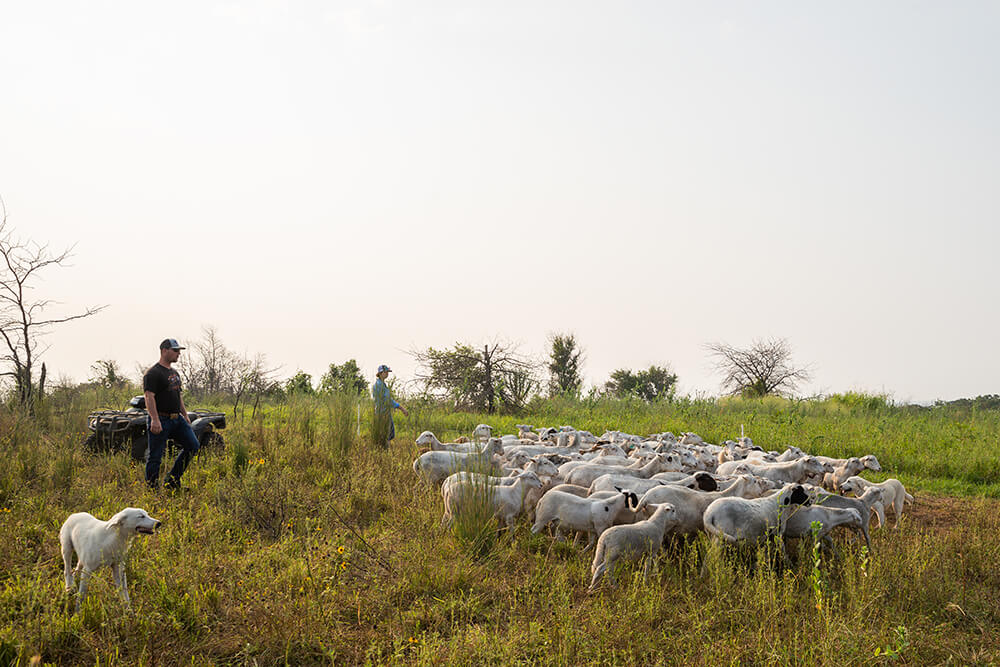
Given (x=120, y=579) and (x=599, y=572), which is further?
(x=599, y=572)

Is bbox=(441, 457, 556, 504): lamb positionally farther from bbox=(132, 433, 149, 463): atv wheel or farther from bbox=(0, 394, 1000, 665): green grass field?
bbox=(132, 433, 149, 463): atv wheel

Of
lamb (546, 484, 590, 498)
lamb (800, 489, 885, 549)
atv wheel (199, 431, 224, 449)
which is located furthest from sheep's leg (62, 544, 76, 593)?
atv wheel (199, 431, 224, 449)

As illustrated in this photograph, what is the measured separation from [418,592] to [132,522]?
2370 mm

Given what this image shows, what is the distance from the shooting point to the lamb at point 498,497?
7.07 metres

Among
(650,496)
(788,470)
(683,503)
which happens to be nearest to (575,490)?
(650,496)

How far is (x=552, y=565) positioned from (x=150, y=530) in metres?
3.52

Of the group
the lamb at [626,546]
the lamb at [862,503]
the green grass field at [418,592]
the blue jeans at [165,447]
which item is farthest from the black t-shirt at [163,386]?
the lamb at [862,503]

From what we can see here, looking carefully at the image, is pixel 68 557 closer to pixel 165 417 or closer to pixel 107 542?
pixel 107 542

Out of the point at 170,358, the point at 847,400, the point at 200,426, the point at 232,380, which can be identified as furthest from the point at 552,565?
the point at 232,380

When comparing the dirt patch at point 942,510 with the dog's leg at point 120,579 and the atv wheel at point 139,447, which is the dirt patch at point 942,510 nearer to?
the dog's leg at point 120,579

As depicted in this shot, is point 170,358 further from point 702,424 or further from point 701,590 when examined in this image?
point 702,424

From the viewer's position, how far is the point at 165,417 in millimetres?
9867

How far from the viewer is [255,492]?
8188 millimetres

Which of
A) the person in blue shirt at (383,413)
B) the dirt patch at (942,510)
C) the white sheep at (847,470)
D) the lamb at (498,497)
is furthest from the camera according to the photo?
the person in blue shirt at (383,413)
